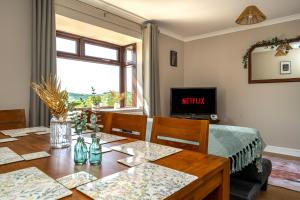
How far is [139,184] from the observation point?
2.42ft

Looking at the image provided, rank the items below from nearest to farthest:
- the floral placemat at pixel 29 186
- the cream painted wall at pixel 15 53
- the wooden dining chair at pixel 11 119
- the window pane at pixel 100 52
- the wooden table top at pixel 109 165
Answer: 1. the floral placemat at pixel 29 186
2. the wooden table top at pixel 109 165
3. the wooden dining chair at pixel 11 119
4. the cream painted wall at pixel 15 53
5. the window pane at pixel 100 52

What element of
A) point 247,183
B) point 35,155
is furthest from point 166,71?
point 35,155

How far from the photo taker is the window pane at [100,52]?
3.77 m

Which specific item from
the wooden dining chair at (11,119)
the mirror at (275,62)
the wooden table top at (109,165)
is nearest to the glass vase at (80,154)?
the wooden table top at (109,165)

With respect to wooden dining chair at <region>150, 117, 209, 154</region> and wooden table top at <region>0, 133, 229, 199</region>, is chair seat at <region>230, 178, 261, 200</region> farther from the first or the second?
wooden table top at <region>0, 133, 229, 199</region>

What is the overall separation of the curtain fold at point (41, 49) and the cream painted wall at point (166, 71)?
231 cm

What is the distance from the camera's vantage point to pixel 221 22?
3992 mm

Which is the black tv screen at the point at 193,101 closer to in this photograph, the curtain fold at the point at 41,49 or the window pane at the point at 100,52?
the window pane at the point at 100,52

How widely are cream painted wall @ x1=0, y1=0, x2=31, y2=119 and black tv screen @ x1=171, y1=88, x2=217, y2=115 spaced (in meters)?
2.72

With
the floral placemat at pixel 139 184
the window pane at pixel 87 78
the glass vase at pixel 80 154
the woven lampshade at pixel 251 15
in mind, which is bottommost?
the floral placemat at pixel 139 184

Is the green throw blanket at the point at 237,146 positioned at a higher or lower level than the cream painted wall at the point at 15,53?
lower

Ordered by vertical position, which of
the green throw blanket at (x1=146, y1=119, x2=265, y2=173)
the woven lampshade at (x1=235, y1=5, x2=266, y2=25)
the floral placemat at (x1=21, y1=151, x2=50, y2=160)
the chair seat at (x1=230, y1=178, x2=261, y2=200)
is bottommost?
the chair seat at (x1=230, y1=178, x2=261, y2=200)

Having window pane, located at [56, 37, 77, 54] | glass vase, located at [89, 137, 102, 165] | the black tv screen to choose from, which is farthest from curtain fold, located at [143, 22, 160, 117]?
glass vase, located at [89, 137, 102, 165]

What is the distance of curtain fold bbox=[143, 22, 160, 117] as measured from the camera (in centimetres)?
391
